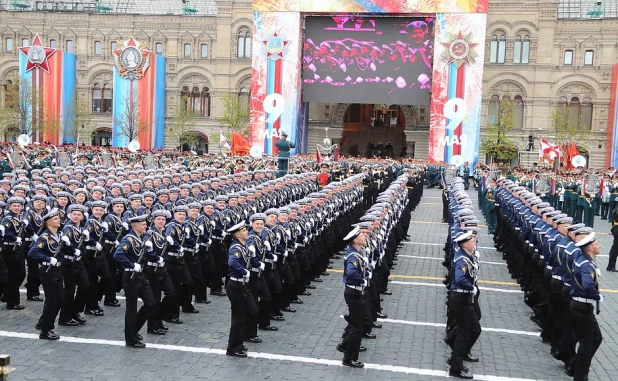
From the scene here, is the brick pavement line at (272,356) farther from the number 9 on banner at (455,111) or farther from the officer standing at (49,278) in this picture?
the number 9 on banner at (455,111)

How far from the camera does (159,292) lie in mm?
9898

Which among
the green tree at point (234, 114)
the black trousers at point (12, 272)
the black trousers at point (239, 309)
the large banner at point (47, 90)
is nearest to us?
the black trousers at point (239, 309)

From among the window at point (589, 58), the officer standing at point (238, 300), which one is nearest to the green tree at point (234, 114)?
the window at point (589, 58)

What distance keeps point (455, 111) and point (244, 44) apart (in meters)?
17.2

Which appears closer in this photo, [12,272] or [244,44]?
[12,272]

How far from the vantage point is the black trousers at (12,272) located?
11109mm

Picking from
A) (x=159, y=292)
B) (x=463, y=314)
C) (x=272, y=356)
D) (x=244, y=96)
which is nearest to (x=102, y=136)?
(x=244, y=96)

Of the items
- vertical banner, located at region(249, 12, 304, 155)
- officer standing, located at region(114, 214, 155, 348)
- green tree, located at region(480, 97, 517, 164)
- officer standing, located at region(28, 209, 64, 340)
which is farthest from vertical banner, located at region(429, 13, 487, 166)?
officer standing, located at region(28, 209, 64, 340)

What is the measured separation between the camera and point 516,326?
1116 centimetres

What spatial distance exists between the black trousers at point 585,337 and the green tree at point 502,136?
37251 millimetres

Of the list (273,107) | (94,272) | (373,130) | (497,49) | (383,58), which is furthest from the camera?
(373,130)

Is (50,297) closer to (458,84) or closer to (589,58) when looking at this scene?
(458,84)

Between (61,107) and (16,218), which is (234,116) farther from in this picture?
(16,218)

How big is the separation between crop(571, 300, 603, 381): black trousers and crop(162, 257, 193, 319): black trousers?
572 cm
